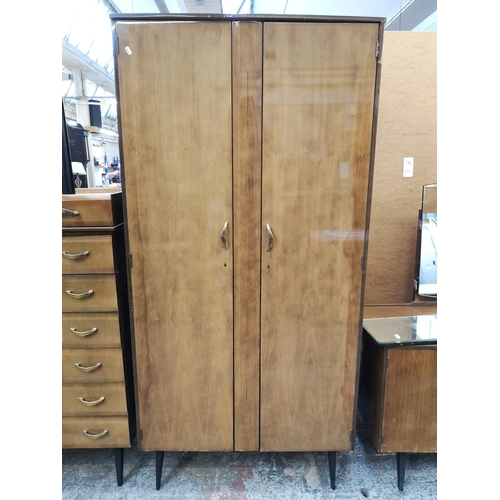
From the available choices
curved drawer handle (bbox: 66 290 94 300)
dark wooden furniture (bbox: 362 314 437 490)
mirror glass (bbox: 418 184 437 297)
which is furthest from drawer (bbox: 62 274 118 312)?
mirror glass (bbox: 418 184 437 297)

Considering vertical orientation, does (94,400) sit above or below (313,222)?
below

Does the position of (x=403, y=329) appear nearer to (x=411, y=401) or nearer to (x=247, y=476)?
(x=411, y=401)

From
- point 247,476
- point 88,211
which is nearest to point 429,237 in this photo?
point 247,476

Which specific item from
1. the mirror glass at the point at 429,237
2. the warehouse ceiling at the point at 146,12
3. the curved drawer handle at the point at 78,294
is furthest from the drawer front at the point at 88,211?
the mirror glass at the point at 429,237

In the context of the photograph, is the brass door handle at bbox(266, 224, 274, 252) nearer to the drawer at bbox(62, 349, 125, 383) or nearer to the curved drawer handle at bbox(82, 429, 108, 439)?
the drawer at bbox(62, 349, 125, 383)

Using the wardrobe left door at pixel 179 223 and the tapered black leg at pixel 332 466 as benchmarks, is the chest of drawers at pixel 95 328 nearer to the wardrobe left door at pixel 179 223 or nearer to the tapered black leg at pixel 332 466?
the wardrobe left door at pixel 179 223

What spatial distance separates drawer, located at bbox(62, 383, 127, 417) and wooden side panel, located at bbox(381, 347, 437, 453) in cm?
107

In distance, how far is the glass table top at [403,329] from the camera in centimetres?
127

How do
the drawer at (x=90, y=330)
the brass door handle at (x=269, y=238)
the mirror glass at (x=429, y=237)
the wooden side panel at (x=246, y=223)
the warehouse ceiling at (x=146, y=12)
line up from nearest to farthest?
the wooden side panel at (x=246, y=223) < the brass door handle at (x=269, y=238) < the drawer at (x=90, y=330) < the mirror glass at (x=429, y=237) < the warehouse ceiling at (x=146, y=12)

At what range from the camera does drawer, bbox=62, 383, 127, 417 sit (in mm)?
1300

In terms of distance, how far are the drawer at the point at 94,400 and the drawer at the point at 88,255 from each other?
476mm

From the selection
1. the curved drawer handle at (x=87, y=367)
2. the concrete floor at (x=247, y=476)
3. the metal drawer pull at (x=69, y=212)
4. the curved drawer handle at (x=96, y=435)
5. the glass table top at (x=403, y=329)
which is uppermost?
the metal drawer pull at (x=69, y=212)

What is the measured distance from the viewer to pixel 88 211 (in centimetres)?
119
